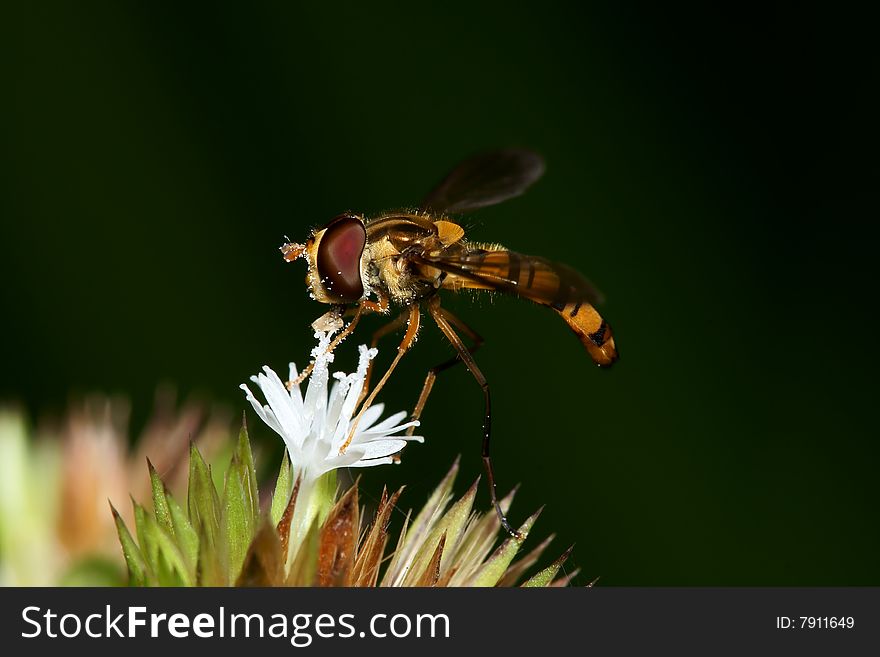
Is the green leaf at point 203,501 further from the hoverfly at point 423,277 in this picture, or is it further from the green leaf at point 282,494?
the hoverfly at point 423,277

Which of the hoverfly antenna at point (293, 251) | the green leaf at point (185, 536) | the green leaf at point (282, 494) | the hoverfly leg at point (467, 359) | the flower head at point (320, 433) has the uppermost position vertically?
the hoverfly antenna at point (293, 251)

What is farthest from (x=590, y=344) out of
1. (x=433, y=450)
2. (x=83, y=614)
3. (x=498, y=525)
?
(x=83, y=614)

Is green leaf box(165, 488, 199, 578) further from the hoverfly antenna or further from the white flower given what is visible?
the hoverfly antenna

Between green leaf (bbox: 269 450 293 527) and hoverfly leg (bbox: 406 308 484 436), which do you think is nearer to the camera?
green leaf (bbox: 269 450 293 527)

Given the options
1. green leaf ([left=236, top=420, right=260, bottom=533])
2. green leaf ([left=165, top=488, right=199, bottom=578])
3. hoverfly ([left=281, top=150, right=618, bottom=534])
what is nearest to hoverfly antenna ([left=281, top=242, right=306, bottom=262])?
hoverfly ([left=281, top=150, right=618, bottom=534])

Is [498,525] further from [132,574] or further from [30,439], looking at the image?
[30,439]

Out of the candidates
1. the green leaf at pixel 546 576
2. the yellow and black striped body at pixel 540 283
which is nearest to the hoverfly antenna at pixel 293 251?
the yellow and black striped body at pixel 540 283
